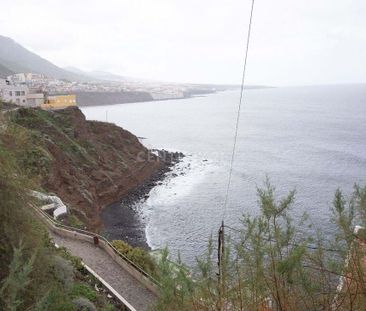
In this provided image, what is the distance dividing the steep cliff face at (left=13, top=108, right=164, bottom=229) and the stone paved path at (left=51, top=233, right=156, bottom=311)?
12.4m

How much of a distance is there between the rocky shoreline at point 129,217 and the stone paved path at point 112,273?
11.1 meters

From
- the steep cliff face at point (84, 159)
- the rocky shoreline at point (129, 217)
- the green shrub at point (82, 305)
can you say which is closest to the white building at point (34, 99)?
the steep cliff face at point (84, 159)

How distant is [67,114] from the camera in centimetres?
4678

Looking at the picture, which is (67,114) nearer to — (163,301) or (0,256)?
(0,256)

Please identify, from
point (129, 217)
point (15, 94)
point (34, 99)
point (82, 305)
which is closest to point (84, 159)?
point (129, 217)

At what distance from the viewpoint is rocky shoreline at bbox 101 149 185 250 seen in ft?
99.1

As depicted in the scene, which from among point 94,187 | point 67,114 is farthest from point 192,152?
point 94,187

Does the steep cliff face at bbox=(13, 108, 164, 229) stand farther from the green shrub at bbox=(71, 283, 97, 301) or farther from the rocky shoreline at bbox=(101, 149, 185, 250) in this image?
the green shrub at bbox=(71, 283, 97, 301)

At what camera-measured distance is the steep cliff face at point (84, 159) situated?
33.3m

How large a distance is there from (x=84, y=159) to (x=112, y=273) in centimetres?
2797

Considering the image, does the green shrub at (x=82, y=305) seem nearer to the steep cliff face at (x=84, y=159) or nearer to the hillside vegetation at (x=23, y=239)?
the hillside vegetation at (x=23, y=239)

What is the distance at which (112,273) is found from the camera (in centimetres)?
1560

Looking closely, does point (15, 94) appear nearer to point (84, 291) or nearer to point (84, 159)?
point (84, 159)

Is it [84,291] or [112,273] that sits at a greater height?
[84,291]
